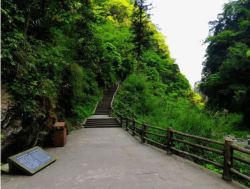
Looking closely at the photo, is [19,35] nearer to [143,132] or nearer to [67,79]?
[67,79]

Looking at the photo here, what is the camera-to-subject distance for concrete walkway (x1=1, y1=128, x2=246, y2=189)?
605cm

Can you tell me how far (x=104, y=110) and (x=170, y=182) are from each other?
21.4 meters

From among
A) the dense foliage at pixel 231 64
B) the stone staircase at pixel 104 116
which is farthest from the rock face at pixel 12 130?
the dense foliage at pixel 231 64

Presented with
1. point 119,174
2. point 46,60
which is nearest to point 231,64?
point 46,60

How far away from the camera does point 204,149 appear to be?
7770 millimetres

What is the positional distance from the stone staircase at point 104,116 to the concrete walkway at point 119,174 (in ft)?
36.0

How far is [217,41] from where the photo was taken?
3384cm

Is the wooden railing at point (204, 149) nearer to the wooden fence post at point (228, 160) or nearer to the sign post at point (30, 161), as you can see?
the wooden fence post at point (228, 160)

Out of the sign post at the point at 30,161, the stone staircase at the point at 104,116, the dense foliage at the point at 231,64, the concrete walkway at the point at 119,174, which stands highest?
the dense foliage at the point at 231,64

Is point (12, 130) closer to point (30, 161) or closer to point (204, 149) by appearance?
point (30, 161)

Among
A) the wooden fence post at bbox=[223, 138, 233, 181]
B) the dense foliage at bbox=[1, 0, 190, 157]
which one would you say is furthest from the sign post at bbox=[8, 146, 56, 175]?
the wooden fence post at bbox=[223, 138, 233, 181]

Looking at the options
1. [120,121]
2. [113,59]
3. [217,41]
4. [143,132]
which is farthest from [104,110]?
[217,41]

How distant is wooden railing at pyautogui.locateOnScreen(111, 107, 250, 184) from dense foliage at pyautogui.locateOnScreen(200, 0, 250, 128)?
1353cm

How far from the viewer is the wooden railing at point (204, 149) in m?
6.35
